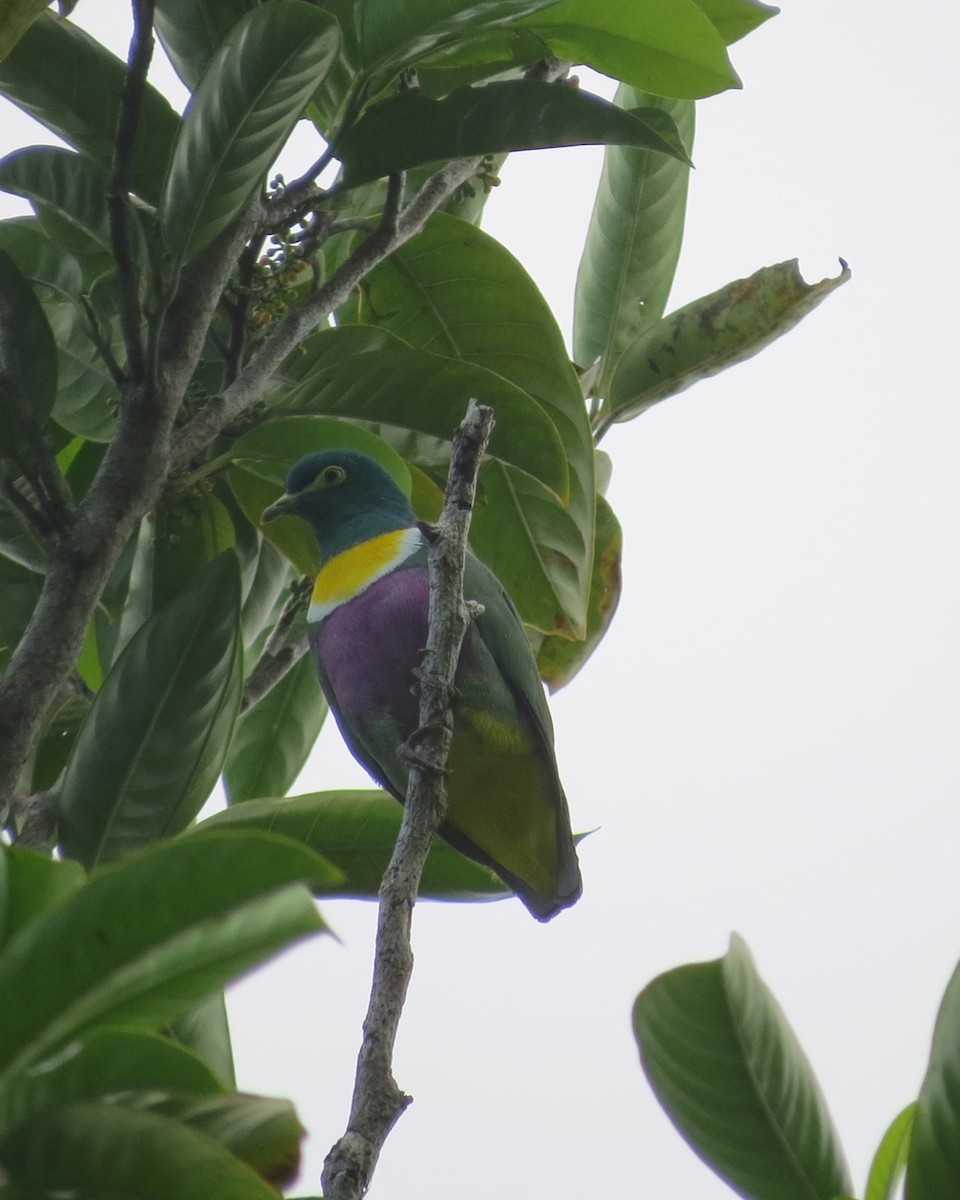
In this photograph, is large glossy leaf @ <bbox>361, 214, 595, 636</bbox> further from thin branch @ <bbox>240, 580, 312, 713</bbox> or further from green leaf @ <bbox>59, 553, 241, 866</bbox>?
green leaf @ <bbox>59, 553, 241, 866</bbox>

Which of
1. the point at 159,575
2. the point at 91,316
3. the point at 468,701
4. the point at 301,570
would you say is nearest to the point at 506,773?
the point at 468,701

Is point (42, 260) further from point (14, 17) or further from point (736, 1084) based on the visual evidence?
point (736, 1084)

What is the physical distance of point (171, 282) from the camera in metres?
2.17

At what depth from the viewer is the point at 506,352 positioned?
9.84 feet

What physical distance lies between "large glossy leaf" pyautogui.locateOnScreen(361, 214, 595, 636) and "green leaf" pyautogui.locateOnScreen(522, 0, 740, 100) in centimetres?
48

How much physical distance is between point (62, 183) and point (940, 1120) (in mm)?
2105

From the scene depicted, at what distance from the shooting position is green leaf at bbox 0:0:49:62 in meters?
2.00

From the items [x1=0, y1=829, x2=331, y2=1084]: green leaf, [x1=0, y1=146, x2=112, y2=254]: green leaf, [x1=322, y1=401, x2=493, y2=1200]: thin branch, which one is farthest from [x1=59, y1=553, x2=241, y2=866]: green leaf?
[x1=0, y1=829, x2=331, y2=1084]: green leaf

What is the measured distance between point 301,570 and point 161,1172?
218 cm

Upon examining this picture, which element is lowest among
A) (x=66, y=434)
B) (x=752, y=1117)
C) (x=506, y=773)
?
(x=752, y=1117)

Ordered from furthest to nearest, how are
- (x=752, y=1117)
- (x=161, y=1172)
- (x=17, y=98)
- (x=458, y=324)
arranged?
(x=458, y=324)
(x=17, y=98)
(x=752, y=1117)
(x=161, y=1172)

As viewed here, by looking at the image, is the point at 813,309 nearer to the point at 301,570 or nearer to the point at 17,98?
the point at 301,570

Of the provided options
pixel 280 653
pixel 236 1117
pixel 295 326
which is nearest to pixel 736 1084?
pixel 236 1117

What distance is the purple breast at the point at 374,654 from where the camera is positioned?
126 inches
